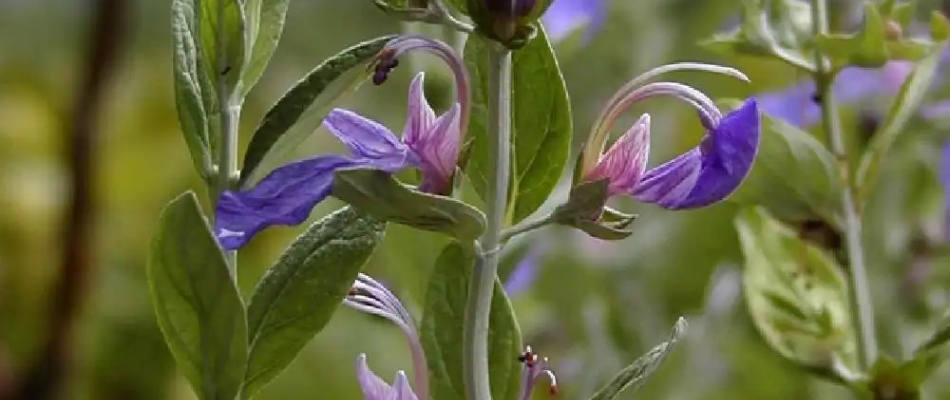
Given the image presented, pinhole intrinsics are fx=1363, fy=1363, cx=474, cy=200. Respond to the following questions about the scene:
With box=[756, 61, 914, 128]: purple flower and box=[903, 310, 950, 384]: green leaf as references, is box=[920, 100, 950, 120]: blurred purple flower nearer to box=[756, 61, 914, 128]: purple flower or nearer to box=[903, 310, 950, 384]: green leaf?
box=[756, 61, 914, 128]: purple flower

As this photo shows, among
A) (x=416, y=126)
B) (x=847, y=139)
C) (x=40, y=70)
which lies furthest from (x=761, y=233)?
(x=40, y=70)

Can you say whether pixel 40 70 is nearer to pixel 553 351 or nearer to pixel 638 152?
pixel 553 351

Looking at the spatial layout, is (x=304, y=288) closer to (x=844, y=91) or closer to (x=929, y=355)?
(x=929, y=355)

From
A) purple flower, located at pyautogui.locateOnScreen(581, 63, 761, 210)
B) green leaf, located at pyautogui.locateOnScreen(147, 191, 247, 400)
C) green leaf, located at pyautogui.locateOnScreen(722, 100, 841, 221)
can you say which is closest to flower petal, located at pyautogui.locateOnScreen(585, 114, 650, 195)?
purple flower, located at pyautogui.locateOnScreen(581, 63, 761, 210)

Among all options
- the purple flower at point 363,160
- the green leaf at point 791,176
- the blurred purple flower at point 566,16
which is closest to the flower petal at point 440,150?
the purple flower at point 363,160

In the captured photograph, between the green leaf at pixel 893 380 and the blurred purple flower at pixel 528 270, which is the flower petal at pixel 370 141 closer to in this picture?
the green leaf at pixel 893 380

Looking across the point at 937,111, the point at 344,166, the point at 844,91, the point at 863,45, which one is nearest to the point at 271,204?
the point at 344,166
